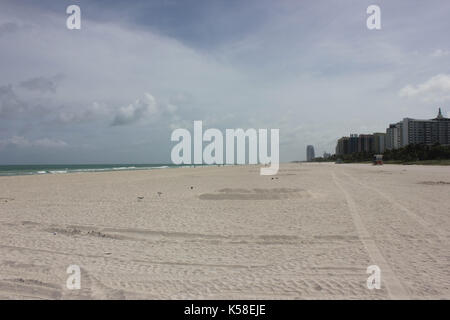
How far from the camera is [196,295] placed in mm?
4602

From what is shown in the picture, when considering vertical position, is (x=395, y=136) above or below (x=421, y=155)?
above

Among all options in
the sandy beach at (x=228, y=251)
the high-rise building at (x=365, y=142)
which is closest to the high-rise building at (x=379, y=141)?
the high-rise building at (x=365, y=142)

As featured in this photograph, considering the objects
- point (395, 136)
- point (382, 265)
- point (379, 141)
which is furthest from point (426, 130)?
point (382, 265)

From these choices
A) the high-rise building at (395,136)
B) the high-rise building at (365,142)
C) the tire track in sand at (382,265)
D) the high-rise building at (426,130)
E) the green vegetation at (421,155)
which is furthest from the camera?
the high-rise building at (365,142)

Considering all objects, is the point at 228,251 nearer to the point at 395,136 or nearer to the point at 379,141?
the point at 395,136

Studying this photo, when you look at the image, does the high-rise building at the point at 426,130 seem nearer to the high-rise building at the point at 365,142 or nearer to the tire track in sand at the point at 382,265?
the high-rise building at the point at 365,142

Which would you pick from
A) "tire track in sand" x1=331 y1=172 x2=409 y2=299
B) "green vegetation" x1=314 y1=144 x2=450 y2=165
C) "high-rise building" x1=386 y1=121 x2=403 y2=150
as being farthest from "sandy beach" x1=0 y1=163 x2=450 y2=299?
"high-rise building" x1=386 y1=121 x2=403 y2=150

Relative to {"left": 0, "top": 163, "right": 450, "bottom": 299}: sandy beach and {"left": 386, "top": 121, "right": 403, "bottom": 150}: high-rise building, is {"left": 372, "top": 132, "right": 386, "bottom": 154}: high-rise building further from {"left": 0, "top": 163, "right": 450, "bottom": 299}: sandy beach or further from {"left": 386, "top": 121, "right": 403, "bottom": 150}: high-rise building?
{"left": 0, "top": 163, "right": 450, "bottom": 299}: sandy beach

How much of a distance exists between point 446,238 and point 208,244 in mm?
5744

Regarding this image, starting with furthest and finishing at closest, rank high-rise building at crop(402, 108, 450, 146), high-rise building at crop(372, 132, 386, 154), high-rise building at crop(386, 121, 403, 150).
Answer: high-rise building at crop(372, 132, 386, 154) < high-rise building at crop(386, 121, 403, 150) < high-rise building at crop(402, 108, 450, 146)

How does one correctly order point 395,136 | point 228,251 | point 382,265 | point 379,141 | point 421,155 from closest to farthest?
point 382,265 < point 228,251 < point 421,155 < point 395,136 < point 379,141

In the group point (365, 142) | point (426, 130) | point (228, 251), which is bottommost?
point (228, 251)

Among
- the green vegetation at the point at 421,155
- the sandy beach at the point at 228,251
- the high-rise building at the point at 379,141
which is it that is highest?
the high-rise building at the point at 379,141
